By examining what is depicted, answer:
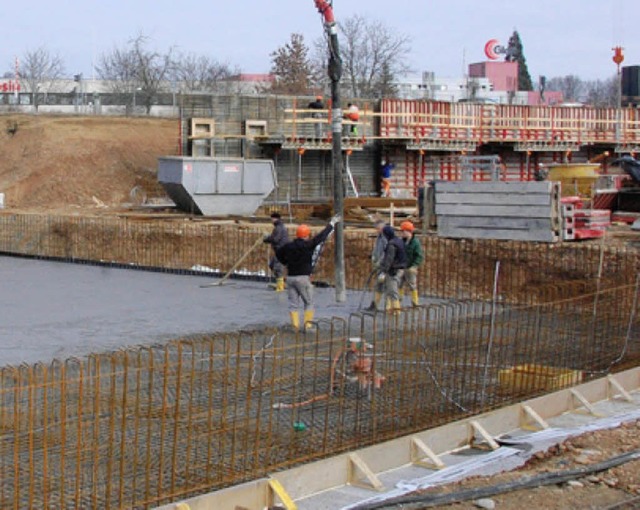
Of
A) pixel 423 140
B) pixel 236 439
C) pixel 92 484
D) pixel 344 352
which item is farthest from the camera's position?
pixel 423 140

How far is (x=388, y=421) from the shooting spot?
9.51 metres

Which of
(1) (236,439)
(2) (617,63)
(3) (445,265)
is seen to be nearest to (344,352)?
(1) (236,439)

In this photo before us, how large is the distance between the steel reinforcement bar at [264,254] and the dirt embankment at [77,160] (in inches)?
405

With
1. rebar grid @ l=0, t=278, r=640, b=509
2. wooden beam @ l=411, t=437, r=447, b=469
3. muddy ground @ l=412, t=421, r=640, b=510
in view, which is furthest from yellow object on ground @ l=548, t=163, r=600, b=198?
wooden beam @ l=411, t=437, r=447, b=469

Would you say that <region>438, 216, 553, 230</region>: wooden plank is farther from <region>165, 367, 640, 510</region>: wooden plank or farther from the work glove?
<region>165, 367, 640, 510</region>: wooden plank

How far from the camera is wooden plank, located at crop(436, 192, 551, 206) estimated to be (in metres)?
21.4

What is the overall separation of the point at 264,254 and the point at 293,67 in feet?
170

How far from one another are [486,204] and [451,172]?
70.0ft

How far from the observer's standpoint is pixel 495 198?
22.0m

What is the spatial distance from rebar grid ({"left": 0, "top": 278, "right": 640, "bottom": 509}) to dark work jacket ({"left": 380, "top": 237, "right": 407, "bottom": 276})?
2.43 metres

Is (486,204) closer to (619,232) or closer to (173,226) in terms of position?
(619,232)

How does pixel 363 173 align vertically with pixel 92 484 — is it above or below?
above

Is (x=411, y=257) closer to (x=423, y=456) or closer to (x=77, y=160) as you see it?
(x=423, y=456)

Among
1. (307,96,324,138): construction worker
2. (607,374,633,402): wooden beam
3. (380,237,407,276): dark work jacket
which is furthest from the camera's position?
(307,96,324,138): construction worker
